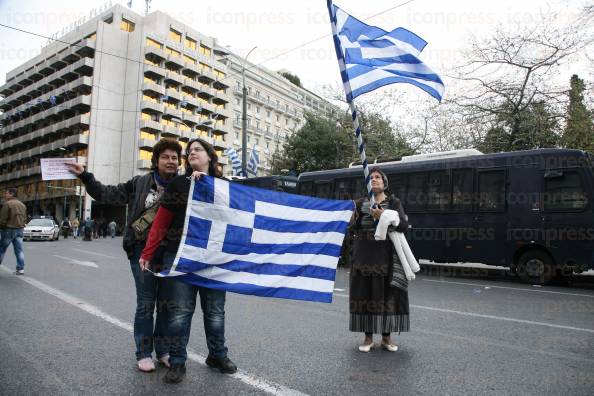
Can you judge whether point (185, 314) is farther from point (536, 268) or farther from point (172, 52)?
point (172, 52)

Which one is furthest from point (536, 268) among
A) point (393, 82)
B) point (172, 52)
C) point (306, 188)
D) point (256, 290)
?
point (172, 52)

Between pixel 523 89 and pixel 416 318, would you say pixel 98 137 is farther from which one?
pixel 416 318

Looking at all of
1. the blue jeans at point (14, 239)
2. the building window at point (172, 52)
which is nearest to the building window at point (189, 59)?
the building window at point (172, 52)

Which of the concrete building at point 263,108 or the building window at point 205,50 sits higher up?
the building window at point 205,50

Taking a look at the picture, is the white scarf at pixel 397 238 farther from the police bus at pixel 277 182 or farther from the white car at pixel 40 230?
the white car at pixel 40 230

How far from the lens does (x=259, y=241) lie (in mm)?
4066

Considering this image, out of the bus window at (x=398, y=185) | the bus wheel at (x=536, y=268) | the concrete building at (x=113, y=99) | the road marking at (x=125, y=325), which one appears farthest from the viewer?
the concrete building at (x=113, y=99)

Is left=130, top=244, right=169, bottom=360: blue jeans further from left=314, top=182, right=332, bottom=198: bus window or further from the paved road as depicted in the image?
left=314, top=182, right=332, bottom=198: bus window

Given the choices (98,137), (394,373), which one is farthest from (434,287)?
(98,137)

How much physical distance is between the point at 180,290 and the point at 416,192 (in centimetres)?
1026

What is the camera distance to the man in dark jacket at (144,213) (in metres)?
3.90

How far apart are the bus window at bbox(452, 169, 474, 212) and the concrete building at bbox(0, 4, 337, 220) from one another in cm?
3697

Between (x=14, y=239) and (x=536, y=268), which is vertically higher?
(x=14, y=239)

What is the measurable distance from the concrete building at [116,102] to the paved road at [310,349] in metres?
41.9
